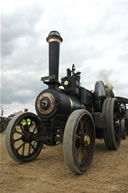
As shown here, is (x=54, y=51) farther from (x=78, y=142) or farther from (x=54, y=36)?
(x=78, y=142)

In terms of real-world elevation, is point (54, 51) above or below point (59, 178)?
above

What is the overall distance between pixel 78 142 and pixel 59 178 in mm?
810

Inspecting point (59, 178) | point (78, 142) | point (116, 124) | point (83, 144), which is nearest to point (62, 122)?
point (78, 142)

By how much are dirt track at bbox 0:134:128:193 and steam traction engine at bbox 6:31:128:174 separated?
0.70ft

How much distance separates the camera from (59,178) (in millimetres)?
2787

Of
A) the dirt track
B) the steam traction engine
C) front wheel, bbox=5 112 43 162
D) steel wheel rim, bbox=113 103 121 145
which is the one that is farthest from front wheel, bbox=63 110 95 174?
steel wheel rim, bbox=113 103 121 145

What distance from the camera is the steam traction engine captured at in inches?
120

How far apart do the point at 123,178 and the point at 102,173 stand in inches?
14.8

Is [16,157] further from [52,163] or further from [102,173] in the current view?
[102,173]

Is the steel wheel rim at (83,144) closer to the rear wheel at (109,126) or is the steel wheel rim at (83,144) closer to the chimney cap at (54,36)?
the rear wheel at (109,126)

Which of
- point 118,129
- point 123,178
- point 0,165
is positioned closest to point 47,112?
point 0,165

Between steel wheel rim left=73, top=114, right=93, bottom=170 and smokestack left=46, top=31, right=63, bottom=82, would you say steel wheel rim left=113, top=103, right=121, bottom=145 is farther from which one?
smokestack left=46, top=31, right=63, bottom=82

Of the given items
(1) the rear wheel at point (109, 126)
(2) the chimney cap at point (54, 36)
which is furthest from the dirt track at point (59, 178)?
(2) the chimney cap at point (54, 36)

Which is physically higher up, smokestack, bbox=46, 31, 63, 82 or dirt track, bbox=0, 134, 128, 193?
smokestack, bbox=46, 31, 63, 82
